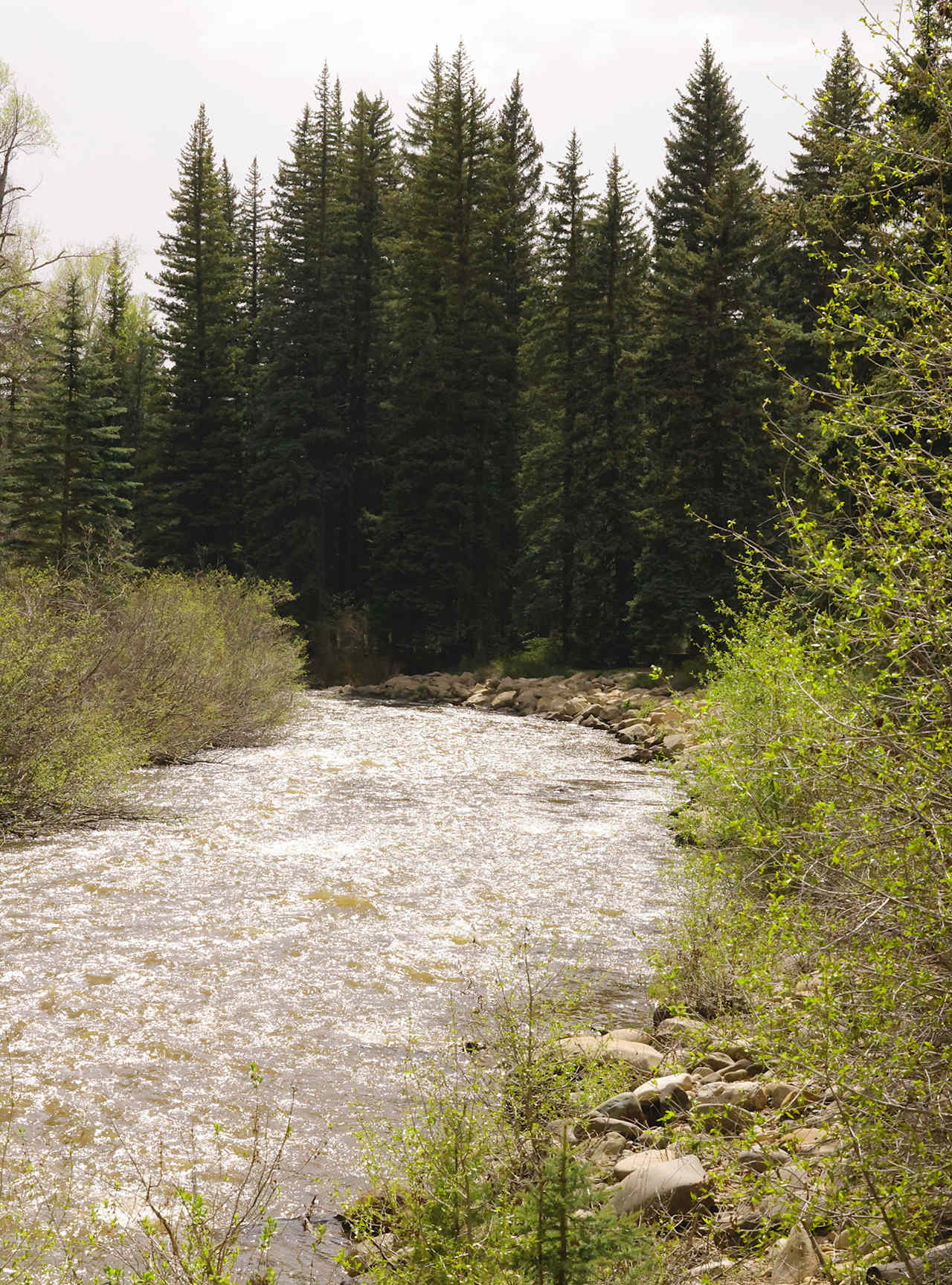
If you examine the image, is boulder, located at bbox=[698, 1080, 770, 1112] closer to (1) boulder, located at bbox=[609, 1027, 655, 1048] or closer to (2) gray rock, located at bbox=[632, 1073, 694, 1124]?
(2) gray rock, located at bbox=[632, 1073, 694, 1124]

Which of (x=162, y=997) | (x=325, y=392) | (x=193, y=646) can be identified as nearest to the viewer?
(x=162, y=997)

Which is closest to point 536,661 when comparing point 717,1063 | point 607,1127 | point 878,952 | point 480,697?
point 480,697

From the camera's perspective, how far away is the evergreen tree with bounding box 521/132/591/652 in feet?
115

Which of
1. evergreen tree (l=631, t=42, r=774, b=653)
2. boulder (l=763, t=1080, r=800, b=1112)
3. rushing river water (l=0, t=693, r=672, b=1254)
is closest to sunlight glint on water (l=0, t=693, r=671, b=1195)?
rushing river water (l=0, t=693, r=672, b=1254)

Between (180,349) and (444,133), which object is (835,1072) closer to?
(444,133)

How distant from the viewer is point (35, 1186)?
17.4 ft

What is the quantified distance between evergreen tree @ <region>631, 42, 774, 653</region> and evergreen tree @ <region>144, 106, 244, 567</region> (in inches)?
716

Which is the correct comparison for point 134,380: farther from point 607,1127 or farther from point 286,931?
point 607,1127

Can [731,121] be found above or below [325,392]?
above

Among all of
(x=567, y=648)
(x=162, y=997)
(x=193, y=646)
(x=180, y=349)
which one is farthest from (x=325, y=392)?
(x=162, y=997)

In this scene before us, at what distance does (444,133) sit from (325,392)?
396 inches

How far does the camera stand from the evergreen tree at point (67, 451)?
35.2 metres

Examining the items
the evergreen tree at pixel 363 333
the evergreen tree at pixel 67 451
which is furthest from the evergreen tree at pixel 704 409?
the evergreen tree at pixel 67 451

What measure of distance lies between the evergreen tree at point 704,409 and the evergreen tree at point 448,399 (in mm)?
8127
